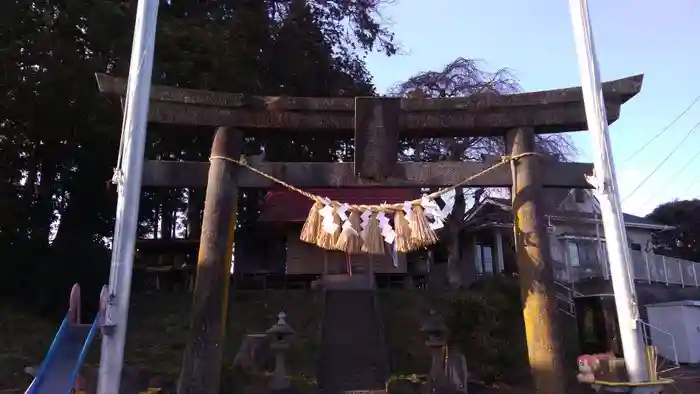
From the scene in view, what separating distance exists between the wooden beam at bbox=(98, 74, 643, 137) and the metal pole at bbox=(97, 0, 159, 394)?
0.70 m

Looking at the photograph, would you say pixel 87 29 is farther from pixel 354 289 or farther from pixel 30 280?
pixel 354 289

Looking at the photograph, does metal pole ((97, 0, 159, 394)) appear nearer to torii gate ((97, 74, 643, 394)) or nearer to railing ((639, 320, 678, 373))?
torii gate ((97, 74, 643, 394))

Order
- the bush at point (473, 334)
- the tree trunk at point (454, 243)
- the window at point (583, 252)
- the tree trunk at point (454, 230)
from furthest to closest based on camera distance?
the window at point (583, 252) → the tree trunk at point (454, 243) → the tree trunk at point (454, 230) → the bush at point (473, 334)

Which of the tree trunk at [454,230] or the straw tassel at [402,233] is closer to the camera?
the straw tassel at [402,233]

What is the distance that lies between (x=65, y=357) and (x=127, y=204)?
1925 millimetres

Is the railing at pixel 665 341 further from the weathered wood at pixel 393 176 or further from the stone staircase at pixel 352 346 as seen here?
the weathered wood at pixel 393 176

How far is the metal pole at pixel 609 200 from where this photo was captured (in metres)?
6.41

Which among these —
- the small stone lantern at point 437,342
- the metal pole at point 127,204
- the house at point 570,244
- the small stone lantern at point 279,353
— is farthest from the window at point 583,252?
the metal pole at point 127,204

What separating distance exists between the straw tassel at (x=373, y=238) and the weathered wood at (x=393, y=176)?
57 centimetres

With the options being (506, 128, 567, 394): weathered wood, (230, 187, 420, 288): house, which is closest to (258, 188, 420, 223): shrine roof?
(230, 187, 420, 288): house

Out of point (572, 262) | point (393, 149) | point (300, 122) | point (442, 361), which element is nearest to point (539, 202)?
point (393, 149)

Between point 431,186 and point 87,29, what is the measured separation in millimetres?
12647

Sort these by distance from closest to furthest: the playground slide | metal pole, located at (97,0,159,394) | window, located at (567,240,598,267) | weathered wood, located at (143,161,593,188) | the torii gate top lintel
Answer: metal pole, located at (97,0,159,394)
the playground slide
the torii gate top lintel
weathered wood, located at (143,161,593,188)
window, located at (567,240,598,267)

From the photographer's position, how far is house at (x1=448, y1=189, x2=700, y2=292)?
2300 cm
